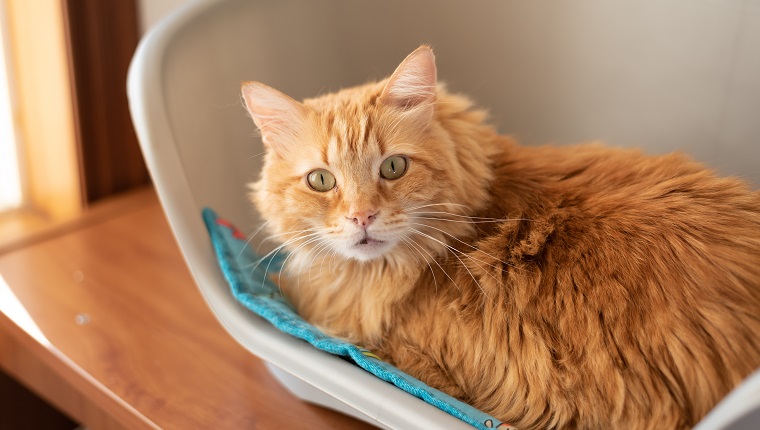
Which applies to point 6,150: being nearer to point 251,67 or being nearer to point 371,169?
point 251,67

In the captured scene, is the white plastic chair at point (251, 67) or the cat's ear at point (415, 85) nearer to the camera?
the cat's ear at point (415, 85)

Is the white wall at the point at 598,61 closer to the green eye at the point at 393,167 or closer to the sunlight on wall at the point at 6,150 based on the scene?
the green eye at the point at 393,167

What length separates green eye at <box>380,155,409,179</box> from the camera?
1.17m

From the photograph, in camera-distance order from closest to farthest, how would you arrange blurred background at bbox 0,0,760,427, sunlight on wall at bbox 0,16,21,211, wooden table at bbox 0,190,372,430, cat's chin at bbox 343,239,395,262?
cat's chin at bbox 343,239,395,262 → wooden table at bbox 0,190,372,430 → blurred background at bbox 0,0,760,427 → sunlight on wall at bbox 0,16,21,211

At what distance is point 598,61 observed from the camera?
1687mm

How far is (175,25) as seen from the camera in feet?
5.20

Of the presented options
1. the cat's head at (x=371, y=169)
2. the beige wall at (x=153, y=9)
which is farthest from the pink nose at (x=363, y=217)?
the beige wall at (x=153, y=9)

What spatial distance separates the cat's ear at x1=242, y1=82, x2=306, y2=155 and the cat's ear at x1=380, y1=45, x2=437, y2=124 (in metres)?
0.15

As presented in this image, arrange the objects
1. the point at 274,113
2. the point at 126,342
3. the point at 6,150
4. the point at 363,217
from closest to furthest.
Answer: the point at 363,217, the point at 274,113, the point at 126,342, the point at 6,150

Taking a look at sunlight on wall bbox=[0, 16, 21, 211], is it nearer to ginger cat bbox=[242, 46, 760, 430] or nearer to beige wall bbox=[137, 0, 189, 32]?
beige wall bbox=[137, 0, 189, 32]

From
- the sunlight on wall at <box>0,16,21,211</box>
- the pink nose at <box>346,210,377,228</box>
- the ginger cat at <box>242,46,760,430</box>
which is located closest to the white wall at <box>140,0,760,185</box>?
the ginger cat at <box>242,46,760,430</box>

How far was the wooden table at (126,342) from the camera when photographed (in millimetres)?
1426

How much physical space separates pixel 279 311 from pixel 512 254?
1.42 feet

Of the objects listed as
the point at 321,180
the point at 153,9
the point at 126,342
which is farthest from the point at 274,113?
the point at 153,9
